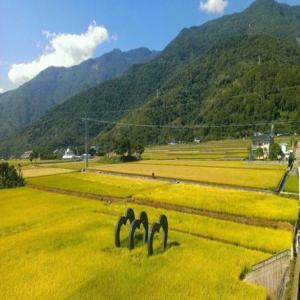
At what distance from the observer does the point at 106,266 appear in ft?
47.5

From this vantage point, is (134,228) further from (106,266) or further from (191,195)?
(191,195)

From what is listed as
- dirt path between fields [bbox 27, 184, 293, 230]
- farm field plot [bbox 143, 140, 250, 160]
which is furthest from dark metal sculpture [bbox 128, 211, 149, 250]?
farm field plot [bbox 143, 140, 250, 160]

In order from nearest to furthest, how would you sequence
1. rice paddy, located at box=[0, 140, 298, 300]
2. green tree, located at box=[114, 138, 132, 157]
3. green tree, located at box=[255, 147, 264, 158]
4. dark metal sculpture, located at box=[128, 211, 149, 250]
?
rice paddy, located at box=[0, 140, 298, 300] < dark metal sculpture, located at box=[128, 211, 149, 250] < green tree, located at box=[255, 147, 264, 158] < green tree, located at box=[114, 138, 132, 157]

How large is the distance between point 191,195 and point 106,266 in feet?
53.8

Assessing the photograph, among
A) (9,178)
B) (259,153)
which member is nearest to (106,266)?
(9,178)

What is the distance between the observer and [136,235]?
1873cm

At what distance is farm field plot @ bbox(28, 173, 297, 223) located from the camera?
2360 centimetres

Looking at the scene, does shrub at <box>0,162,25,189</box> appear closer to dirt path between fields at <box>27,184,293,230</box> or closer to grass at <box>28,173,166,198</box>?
grass at <box>28,173,166,198</box>

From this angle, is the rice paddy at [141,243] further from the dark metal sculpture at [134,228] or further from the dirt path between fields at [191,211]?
the dark metal sculpture at [134,228]

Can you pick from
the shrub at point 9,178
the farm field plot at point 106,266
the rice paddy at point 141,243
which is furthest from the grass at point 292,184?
the shrub at point 9,178

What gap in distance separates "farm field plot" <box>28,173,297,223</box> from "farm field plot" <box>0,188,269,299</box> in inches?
261

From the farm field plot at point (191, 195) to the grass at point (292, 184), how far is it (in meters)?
2.21

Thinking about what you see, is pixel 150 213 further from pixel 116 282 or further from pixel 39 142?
pixel 39 142

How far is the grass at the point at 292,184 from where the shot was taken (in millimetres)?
29572
